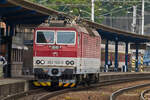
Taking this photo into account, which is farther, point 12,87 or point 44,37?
point 44,37

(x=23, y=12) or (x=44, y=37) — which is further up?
(x=23, y=12)

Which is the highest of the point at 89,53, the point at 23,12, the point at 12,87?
the point at 23,12

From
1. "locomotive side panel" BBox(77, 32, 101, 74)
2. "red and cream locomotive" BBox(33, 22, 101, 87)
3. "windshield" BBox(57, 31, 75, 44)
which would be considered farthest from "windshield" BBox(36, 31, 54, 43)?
"locomotive side panel" BBox(77, 32, 101, 74)

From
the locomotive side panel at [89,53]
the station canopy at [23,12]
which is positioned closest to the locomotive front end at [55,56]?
the locomotive side panel at [89,53]

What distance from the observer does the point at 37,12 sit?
88.6 ft

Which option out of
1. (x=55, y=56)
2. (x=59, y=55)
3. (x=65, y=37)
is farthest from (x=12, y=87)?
(x=65, y=37)

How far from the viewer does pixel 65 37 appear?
2328cm

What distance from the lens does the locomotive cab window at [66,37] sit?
23109mm

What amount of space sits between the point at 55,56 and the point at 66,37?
115 cm

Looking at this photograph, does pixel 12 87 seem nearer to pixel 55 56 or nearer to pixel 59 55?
pixel 55 56

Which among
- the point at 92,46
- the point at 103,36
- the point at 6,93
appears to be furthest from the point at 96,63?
the point at 103,36

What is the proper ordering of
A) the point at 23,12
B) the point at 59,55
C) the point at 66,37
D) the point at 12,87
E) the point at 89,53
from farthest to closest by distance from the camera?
1. the point at 23,12
2. the point at 89,53
3. the point at 66,37
4. the point at 59,55
5. the point at 12,87

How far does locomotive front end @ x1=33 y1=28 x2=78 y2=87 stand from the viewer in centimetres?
2277

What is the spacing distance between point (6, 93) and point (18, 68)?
11597mm
